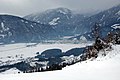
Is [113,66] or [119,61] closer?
[113,66]

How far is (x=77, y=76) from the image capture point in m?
24.0

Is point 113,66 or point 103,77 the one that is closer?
point 103,77

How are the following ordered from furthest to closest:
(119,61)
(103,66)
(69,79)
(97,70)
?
(119,61)
(103,66)
(97,70)
(69,79)

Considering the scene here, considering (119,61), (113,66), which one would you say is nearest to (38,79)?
(113,66)

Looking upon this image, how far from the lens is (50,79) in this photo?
23.2 metres

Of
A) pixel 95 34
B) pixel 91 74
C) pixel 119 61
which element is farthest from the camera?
pixel 95 34

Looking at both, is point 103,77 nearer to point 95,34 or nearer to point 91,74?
point 91,74

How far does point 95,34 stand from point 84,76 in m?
46.0

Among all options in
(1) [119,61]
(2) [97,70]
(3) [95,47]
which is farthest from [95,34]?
(2) [97,70]

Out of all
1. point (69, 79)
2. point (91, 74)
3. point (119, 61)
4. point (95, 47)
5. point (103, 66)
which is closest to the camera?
point (69, 79)

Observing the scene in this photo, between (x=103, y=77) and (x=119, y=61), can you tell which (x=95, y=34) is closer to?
(x=119, y=61)

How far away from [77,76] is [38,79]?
3.40m

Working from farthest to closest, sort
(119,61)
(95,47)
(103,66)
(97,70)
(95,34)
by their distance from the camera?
1. (95,34)
2. (95,47)
3. (119,61)
4. (103,66)
5. (97,70)

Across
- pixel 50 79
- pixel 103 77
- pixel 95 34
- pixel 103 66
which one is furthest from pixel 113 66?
pixel 95 34
